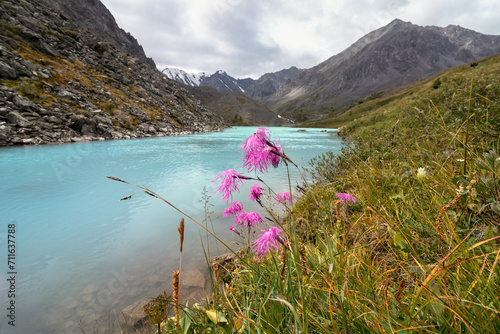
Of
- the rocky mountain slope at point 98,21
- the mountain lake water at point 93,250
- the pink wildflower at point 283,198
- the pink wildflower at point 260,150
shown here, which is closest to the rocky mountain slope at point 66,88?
the mountain lake water at point 93,250

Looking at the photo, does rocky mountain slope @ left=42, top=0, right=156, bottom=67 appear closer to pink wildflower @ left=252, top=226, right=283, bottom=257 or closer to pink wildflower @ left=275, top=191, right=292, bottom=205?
pink wildflower @ left=275, top=191, right=292, bottom=205

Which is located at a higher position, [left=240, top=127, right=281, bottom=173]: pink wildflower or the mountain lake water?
[left=240, top=127, right=281, bottom=173]: pink wildflower

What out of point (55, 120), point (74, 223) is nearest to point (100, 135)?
point (55, 120)

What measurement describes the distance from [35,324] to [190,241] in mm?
2901

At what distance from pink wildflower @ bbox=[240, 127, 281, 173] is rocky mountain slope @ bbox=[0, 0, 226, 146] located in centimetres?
3068

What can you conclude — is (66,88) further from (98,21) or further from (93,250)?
(98,21)

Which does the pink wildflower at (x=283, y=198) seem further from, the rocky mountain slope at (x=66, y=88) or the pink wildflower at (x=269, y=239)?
the rocky mountain slope at (x=66, y=88)

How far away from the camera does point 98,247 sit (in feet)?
17.8

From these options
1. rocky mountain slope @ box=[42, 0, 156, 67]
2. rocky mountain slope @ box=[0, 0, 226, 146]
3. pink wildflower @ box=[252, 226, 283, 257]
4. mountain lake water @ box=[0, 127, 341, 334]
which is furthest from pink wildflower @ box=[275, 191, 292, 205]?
rocky mountain slope @ box=[42, 0, 156, 67]

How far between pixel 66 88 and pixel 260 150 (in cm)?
4862

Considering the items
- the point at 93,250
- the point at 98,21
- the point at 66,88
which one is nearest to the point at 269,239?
the point at 93,250

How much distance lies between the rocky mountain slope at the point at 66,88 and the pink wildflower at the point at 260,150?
101ft

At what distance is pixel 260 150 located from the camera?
1812 mm

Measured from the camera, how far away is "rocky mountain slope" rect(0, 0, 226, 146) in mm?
25406
